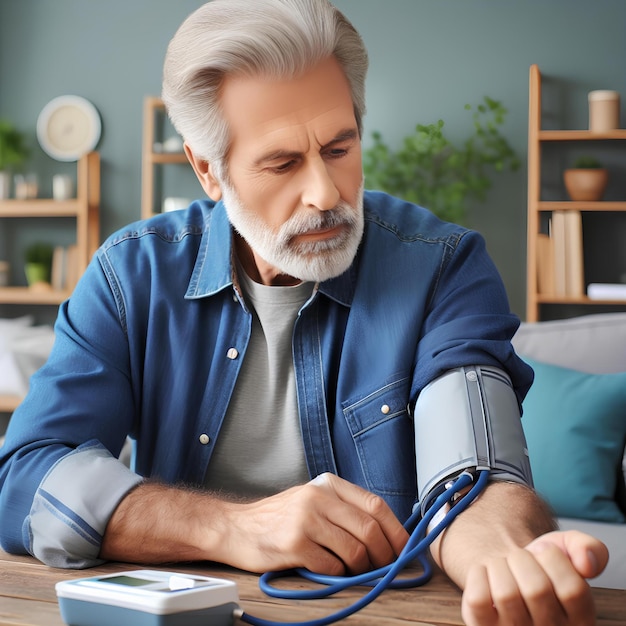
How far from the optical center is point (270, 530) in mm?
797

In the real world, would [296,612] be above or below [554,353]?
below

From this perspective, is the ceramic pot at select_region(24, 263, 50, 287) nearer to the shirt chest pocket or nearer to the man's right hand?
the shirt chest pocket

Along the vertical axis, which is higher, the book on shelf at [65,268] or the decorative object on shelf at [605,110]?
the decorative object on shelf at [605,110]

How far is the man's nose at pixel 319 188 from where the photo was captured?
3.48 feet

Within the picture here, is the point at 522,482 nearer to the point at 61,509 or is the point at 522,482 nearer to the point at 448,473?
the point at 448,473

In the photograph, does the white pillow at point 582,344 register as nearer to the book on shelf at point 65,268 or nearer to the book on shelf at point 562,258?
the book on shelf at point 562,258

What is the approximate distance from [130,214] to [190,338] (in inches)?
136

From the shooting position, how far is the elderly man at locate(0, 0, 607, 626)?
0.95 metres

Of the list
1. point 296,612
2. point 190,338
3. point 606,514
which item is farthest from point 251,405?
point 606,514

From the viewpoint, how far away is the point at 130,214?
4.48 meters

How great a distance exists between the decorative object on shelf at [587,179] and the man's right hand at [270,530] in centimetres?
328

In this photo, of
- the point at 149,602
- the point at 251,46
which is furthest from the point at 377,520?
the point at 251,46

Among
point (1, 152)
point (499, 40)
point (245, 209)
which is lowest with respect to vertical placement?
point (245, 209)

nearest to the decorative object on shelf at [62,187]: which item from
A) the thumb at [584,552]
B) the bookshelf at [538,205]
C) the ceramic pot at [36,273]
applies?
the ceramic pot at [36,273]
